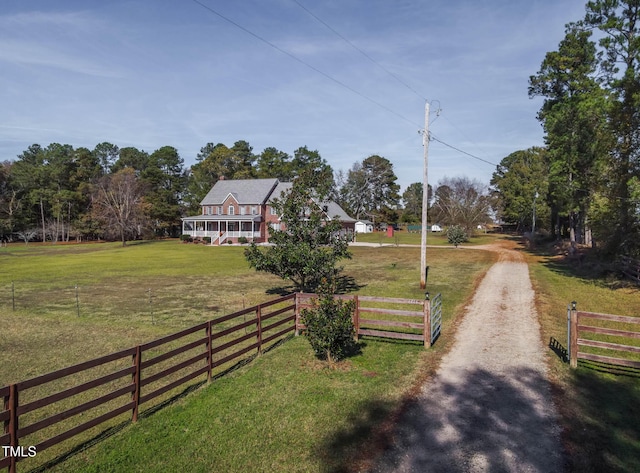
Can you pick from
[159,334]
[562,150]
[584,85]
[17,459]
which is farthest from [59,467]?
[584,85]

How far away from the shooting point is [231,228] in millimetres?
61219

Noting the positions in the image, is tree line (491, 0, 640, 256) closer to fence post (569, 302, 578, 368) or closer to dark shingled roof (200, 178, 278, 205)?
fence post (569, 302, 578, 368)

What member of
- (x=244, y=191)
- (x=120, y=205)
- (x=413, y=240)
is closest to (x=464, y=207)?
(x=413, y=240)

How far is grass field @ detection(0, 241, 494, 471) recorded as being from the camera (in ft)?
19.8

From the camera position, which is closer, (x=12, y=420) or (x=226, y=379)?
(x=12, y=420)

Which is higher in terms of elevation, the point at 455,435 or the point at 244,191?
the point at 244,191

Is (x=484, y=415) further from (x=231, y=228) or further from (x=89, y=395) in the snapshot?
(x=231, y=228)

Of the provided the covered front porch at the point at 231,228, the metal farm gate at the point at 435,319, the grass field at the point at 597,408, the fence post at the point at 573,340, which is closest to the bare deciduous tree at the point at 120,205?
the covered front porch at the point at 231,228

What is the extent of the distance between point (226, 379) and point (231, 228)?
5372 cm

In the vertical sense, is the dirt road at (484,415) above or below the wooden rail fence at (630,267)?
below

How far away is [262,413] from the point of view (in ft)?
24.0

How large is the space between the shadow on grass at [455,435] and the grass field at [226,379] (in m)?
0.08

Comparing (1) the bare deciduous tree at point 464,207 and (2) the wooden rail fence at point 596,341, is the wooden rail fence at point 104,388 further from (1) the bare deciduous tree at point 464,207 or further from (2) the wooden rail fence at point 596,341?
(1) the bare deciduous tree at point 464,207

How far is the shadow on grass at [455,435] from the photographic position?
580 centimetres
